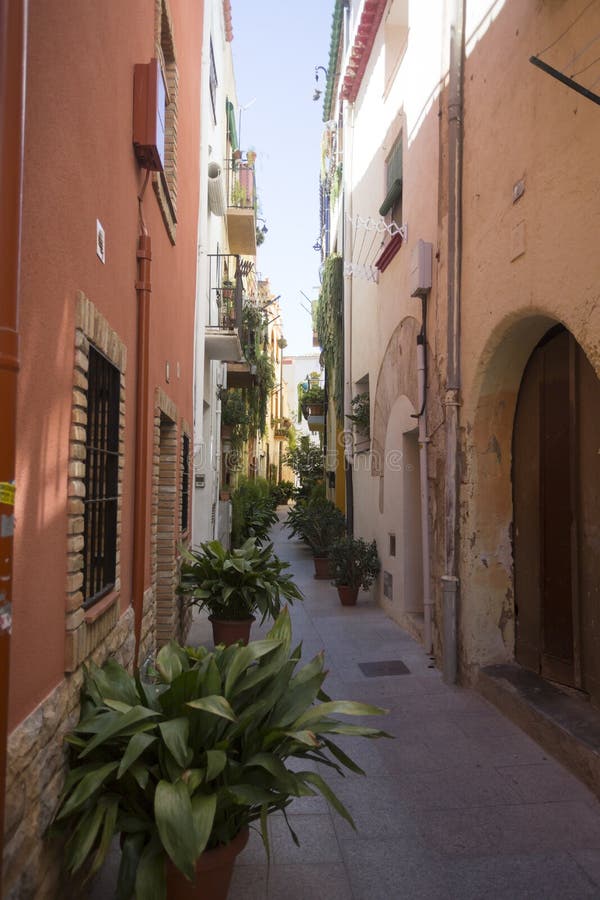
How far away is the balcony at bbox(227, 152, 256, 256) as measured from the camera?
14.4m

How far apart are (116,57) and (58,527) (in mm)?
2462

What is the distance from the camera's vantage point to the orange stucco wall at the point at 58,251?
226cm

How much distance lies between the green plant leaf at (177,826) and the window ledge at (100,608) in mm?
957

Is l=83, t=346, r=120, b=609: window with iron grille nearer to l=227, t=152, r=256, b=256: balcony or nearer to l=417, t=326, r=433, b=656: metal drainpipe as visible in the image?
l=417, t=326, r=433, b=656: metal drainpipe

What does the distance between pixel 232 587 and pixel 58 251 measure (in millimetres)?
4474

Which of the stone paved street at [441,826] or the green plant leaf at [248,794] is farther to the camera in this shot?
the stone paved street at [441,826]

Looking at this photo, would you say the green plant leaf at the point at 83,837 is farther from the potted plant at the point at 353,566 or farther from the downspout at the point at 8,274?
the potted plant at the point at 353,566

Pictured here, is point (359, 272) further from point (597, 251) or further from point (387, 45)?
point (597, 251)

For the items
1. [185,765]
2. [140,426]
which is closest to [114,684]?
[185,765]

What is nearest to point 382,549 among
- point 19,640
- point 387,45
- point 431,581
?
point 431,581

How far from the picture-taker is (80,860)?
229cm

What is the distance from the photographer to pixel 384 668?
632 centimetres

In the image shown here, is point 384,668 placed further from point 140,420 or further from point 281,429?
point 281,429

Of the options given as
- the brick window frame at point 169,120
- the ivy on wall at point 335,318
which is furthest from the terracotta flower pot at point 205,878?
the ivy on wall at point 335,318
